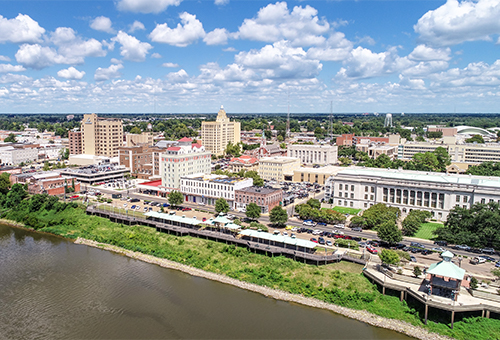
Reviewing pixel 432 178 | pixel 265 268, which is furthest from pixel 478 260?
pixel 432 178

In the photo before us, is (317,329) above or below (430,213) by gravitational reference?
below

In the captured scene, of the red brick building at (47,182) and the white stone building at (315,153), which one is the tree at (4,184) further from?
the white stone building at (315,153)

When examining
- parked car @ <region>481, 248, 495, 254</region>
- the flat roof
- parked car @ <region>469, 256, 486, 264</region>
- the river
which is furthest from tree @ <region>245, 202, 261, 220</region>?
parked car @ <region>481, 248, 495, 254</region>

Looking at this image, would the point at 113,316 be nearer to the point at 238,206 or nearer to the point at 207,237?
the point at 207,237

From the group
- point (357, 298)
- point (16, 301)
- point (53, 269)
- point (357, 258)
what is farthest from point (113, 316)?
point (357, 258)

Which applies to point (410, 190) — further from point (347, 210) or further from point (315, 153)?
point (315, 153)

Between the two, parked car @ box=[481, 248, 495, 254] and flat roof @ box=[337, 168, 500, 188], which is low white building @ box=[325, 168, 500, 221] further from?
parked car @ box=[481, 248, 495, 254]
